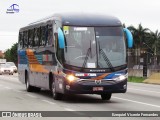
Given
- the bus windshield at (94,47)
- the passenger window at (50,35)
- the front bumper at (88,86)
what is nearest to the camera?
the front bumper at (88,86)

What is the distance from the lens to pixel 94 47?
1792cm

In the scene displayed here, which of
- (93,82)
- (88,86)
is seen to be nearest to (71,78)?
(88,86)

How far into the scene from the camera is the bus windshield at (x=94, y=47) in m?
17.8

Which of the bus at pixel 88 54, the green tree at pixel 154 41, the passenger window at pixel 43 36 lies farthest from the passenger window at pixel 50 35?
the green tree at pixel 154 41

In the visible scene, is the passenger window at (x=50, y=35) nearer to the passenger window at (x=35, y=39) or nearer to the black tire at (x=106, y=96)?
the passenger window at (x=35, y=39)

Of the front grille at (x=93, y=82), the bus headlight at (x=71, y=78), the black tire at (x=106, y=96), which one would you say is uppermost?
the bus headlight at (x=71, y=78)

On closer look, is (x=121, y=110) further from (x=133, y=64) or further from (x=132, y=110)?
(x=133, y=64)

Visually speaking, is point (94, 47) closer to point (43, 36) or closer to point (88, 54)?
point (88, 54)

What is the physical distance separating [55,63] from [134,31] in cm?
11455

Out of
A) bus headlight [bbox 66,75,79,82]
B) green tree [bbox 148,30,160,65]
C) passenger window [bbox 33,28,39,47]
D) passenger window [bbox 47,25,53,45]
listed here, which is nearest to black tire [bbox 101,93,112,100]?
bus headlight [bbox 66,75,79,82]

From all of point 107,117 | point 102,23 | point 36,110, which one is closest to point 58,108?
point 36,110

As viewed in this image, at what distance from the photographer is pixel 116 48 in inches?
714

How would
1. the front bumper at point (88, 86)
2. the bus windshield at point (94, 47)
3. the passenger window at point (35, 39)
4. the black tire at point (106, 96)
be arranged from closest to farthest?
1. the front bumper at point (88, 86)
2. the bus windshield at point (94, 47)
3. the black tire at point (106, 96)
4. the passenger window at point (35, 39)

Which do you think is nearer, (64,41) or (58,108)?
(58,108)
